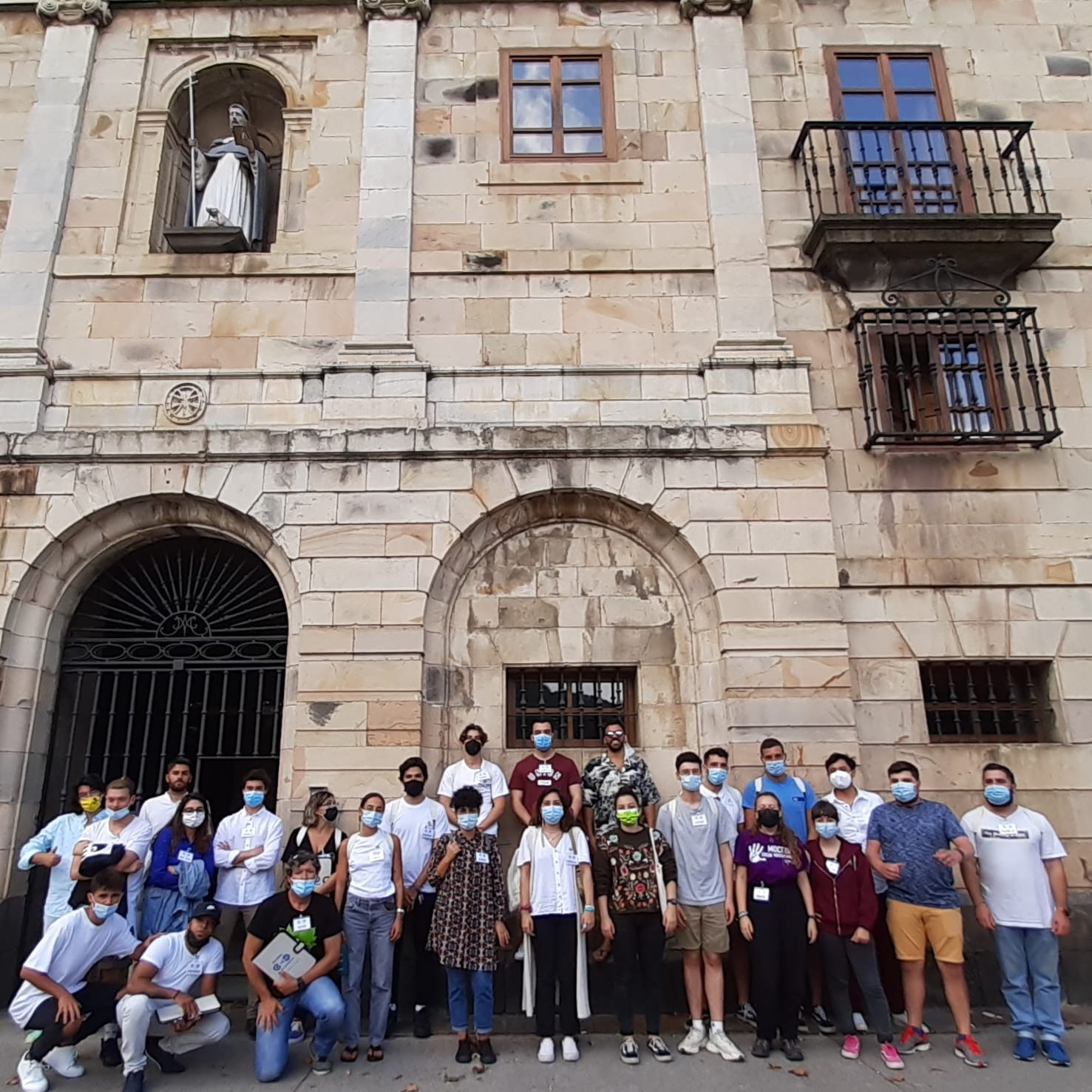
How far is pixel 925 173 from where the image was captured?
9734mm

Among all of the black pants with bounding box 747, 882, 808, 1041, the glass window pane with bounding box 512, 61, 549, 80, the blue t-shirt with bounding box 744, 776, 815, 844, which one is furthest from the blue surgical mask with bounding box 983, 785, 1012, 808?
the glass window pane with bounding box 512, 61, 549, 80

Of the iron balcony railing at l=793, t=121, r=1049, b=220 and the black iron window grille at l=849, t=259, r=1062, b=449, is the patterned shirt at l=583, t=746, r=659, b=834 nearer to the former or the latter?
the black iron window grille at l=849, t=259, r=1062, b=449

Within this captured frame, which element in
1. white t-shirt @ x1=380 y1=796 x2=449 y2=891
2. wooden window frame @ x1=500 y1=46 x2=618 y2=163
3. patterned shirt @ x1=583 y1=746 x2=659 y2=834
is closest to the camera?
white t-shirt @ x1=380 y1=796 x2=449 y2=891

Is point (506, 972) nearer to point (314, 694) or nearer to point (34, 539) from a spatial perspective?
point (314, 694)

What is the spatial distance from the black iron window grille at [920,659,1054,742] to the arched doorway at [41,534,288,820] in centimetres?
687

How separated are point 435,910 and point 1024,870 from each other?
4441mm

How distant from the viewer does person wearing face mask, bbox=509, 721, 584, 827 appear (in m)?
6.71

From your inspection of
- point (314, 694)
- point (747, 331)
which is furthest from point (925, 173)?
point (314, 694)

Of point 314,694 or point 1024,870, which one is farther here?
point 314,694

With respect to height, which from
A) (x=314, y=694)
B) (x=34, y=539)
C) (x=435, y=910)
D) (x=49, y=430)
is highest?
(x=49, y=430)

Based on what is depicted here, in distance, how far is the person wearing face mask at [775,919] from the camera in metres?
5.67

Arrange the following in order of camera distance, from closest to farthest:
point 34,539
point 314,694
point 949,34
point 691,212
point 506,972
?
point 506,972
point 314,694
point 34,539
point 691,212
point 949,34

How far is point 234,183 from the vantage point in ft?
32.3

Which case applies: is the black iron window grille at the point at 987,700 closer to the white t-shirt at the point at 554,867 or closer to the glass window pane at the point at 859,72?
the white t-shirt at the point at 554,867
